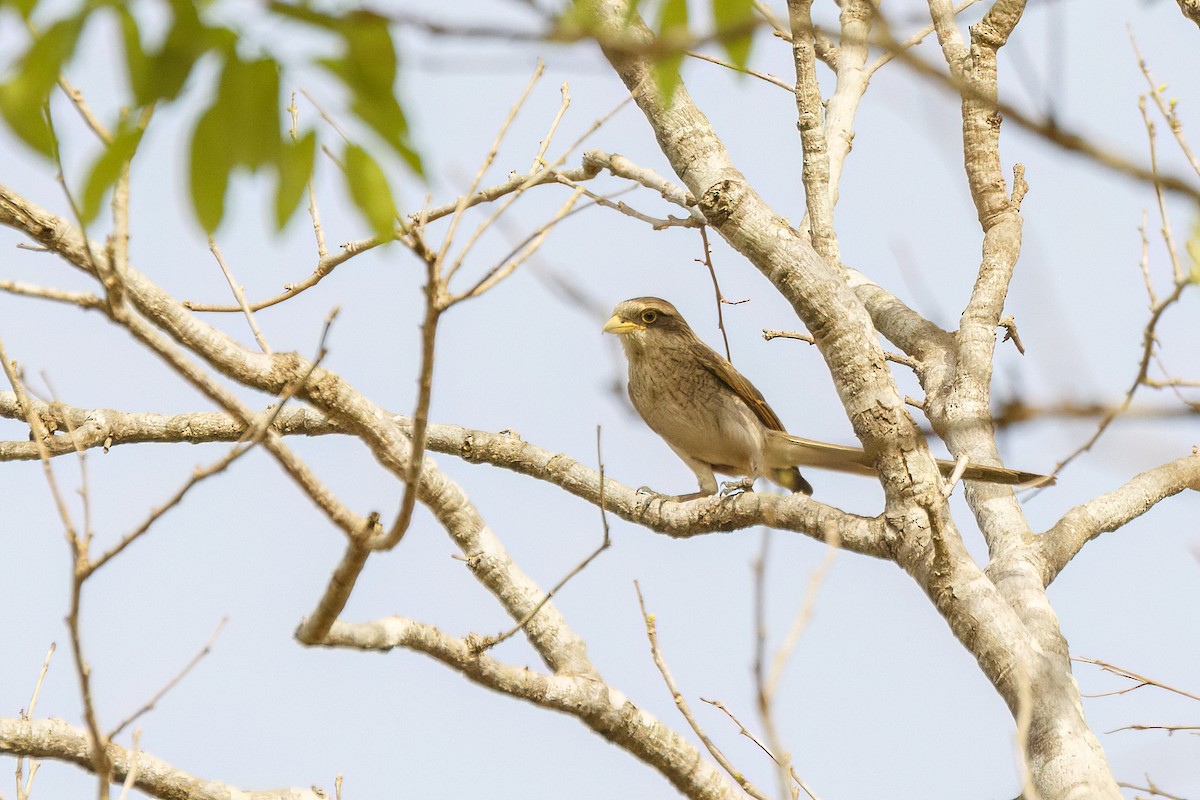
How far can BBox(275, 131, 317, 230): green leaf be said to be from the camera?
1.72 metres

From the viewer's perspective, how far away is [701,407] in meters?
7.19

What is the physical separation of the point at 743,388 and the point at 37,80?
586 cm

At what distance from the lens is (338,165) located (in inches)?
75.5

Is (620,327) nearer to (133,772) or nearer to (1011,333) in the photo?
(1011,333)

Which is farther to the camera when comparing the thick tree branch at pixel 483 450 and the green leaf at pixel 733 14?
the thick tree branch at pixel 483 450

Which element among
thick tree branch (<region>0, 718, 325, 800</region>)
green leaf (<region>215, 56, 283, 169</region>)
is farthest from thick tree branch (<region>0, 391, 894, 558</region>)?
green leaf (<region>215, 56, 283, 169</region>)

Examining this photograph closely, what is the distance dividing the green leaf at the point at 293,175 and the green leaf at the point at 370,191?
0.07 m

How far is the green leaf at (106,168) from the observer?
1719mm

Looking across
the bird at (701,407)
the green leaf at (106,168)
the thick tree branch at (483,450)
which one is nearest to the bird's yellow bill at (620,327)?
the bird at (701,407)

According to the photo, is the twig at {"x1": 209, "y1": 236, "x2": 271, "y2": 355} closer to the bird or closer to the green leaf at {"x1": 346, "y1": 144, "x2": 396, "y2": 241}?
the green leaf at {"x1": 346, "y1": 144, "x2": 396, "y2": 241}

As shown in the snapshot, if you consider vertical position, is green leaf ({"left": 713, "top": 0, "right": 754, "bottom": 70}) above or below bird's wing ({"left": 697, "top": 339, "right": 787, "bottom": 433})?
below

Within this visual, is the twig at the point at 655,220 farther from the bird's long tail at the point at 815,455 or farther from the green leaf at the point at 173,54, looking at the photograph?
the green leaf at the point at 173,54

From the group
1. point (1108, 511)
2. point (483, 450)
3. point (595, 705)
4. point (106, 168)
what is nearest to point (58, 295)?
point (106, 168)

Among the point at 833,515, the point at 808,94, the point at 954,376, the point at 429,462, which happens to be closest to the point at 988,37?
Result: the point at 808,94
